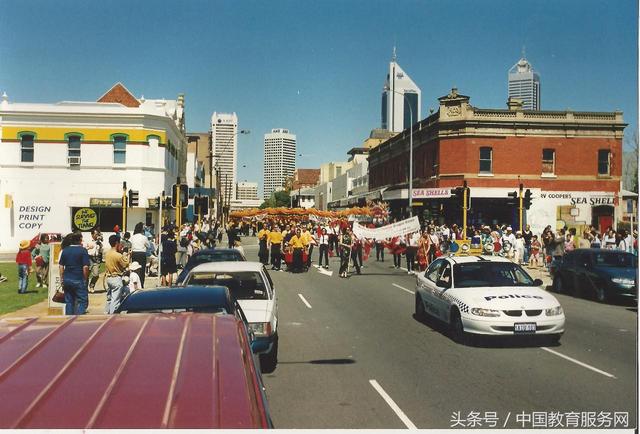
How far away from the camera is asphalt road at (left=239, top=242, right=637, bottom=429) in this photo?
572cm

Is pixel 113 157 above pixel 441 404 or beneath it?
above

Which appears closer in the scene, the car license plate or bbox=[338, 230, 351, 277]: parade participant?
A: the car license plate

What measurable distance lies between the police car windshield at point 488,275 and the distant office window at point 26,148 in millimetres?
12453

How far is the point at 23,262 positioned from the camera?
15.8 metres

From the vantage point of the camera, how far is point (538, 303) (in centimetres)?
980

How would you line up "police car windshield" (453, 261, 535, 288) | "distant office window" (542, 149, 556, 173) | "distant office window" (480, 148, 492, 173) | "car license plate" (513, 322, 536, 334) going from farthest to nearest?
"distant office window" (480, 148, 492, 173)
"distant office window" (542, 149, 556, 173)
"police car windshield" (453, 261, 535, 288)
"car license plate" (513, 322, 536, 334)

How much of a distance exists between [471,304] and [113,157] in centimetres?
1993

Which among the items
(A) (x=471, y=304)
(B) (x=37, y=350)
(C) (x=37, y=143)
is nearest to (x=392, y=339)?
(A) (x=471, y=304)

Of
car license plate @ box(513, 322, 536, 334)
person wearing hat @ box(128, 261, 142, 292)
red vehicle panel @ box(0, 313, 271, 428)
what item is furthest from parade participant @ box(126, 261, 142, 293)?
red vehicle panel @ box(0, 313, 271, 428)

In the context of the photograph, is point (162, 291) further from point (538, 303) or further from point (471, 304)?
point (538, 303)

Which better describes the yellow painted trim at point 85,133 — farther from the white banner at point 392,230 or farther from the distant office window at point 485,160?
the distant office window at point 485,160

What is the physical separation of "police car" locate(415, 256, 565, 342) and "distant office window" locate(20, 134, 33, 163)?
11.8m

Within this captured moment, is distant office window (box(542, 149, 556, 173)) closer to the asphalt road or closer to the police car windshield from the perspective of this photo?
the asphalt road

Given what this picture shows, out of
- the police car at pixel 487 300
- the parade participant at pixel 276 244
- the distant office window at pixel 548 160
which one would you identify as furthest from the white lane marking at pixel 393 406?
the distant office window at pixel 548 160
